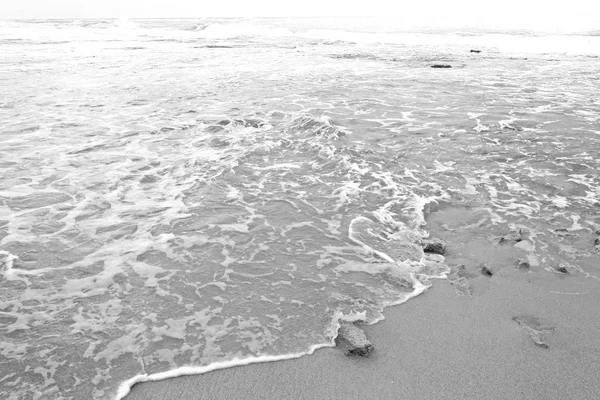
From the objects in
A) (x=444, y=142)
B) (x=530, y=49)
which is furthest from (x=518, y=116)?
(x=530, y=49)

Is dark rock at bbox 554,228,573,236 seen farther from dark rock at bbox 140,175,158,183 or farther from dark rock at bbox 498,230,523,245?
dark rock at bbox 140,175,158,183

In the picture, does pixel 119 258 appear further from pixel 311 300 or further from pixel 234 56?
pixel 234 56

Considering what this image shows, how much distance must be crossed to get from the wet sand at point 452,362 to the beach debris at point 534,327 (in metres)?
0.01

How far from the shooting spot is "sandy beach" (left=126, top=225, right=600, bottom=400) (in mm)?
3037

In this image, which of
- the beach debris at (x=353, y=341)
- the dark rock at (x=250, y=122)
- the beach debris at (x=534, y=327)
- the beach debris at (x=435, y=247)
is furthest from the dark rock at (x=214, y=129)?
the beach debris at (x=534, y=327)

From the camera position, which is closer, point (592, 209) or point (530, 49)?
point (592, 209)

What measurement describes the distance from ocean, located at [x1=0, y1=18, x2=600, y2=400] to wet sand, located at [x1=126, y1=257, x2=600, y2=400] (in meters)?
0.16

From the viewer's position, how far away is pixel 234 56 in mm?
24031

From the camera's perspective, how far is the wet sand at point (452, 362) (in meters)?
3.04

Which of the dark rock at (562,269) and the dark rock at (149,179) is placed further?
the dark rock at (149,179)

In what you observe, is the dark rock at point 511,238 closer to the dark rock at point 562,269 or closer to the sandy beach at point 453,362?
the dark rock at point 562,269

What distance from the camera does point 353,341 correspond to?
341 centimetres

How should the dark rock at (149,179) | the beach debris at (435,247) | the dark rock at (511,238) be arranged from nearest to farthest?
the beach debris at (435,247)
the dark rock at (511,238)
the dark rock at (149,179)

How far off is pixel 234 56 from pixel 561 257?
72.6 ft
